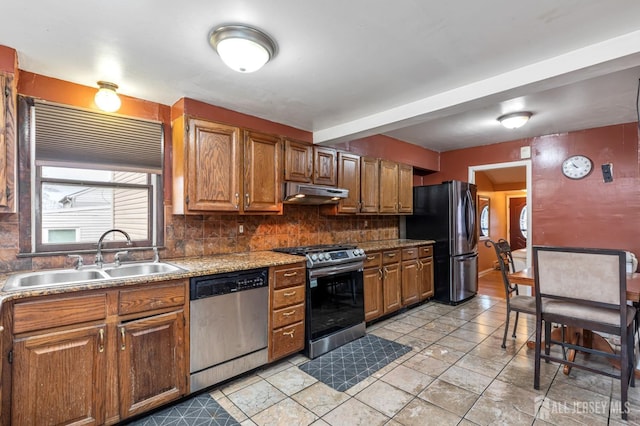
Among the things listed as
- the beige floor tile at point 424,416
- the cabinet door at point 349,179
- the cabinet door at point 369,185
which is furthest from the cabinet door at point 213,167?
the beige floor tile at point 424,416

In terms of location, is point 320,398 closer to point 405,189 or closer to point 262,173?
point 262,173

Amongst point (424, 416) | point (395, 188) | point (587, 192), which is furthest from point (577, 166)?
point (424, 416)

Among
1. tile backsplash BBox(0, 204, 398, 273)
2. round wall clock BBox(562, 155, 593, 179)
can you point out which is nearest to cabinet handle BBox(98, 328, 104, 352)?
tile backsplash BBox(0, 204, 398, 273)

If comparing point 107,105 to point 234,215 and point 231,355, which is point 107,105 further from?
point 231,355

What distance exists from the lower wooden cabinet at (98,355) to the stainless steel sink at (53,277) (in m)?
0.25

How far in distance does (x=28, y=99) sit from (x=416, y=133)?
385 centimetres

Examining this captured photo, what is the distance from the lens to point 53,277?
214 centimetres

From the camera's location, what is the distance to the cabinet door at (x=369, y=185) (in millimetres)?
4012

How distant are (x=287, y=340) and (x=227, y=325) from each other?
0.60m

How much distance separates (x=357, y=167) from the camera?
13.0ft

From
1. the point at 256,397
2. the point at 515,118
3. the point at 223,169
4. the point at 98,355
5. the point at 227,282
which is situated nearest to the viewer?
the point at 98,355

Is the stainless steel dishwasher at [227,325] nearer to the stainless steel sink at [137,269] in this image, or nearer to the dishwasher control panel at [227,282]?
the dishwasher control panel at [227,282]

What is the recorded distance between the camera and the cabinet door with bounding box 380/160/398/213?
4.26 metres

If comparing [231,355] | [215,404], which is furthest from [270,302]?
[215,404]
